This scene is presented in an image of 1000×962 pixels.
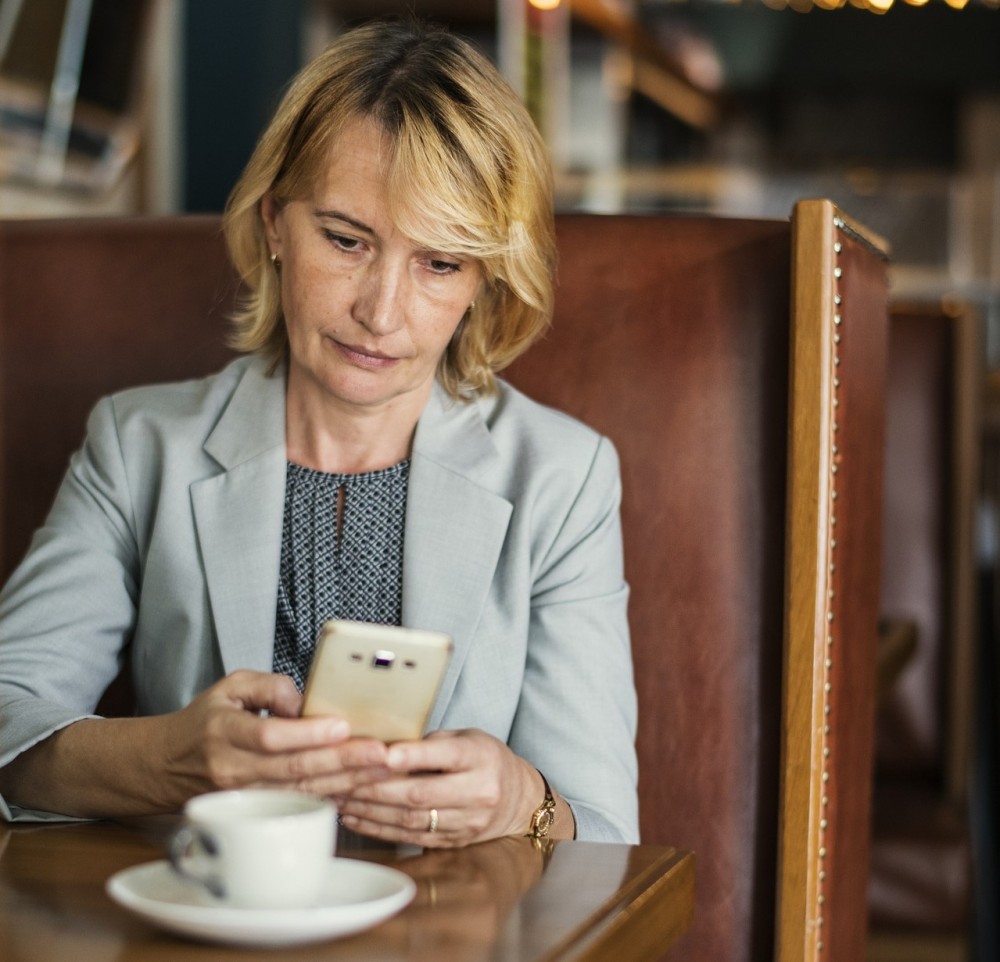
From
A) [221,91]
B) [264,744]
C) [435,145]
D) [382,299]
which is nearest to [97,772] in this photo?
[264,744]

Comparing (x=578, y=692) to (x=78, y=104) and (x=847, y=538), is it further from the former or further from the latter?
(x=78, y=104)

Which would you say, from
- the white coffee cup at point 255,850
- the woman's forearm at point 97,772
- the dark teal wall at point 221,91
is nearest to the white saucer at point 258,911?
the white coffee cup at point 255,850

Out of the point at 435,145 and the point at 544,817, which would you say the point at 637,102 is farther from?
the point at 544,817

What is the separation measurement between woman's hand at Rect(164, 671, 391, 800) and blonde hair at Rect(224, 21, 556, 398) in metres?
0.47

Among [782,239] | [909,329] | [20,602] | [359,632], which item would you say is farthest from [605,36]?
[359,632]

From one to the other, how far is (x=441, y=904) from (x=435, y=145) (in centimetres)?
68

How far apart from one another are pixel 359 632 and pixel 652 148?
21.3 ft

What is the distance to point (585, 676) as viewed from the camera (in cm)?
133

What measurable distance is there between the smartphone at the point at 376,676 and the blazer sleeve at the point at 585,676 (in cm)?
37

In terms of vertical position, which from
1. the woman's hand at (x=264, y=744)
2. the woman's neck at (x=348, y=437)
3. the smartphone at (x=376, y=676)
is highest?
the woman's neck at (x=348, y=437)

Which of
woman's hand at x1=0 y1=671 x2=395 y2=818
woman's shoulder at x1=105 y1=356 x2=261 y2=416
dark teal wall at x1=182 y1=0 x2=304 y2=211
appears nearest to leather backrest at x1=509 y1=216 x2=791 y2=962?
woman's shoulder at x1=105 y1=356 x2=261 y2=416

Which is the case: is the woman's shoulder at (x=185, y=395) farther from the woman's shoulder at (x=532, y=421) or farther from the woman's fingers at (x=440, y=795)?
the woman's fingers at (x=440, y=795)

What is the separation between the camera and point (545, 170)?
140 cm

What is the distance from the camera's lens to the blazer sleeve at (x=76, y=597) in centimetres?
127
